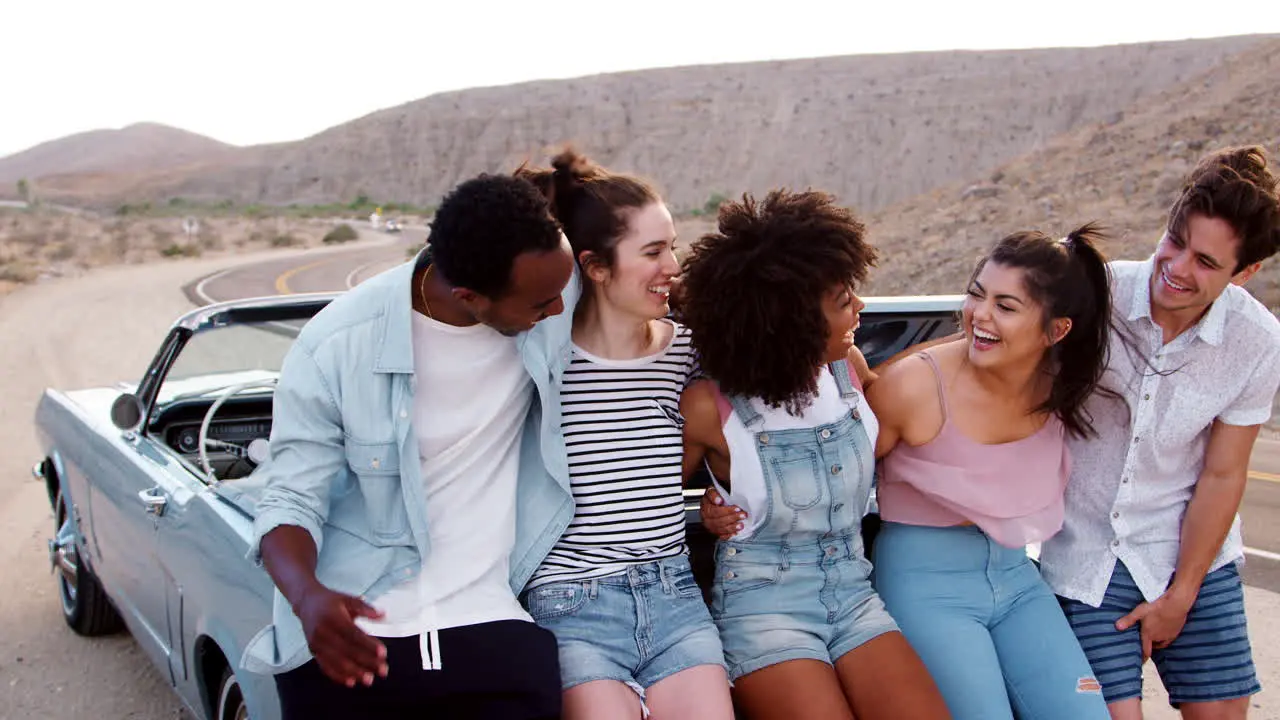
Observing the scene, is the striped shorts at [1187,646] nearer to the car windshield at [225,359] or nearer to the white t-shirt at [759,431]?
the white t-shirt at [759,431]

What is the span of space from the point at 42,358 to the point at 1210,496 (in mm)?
13364

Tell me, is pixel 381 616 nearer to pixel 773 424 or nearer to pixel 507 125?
pixel 773 424

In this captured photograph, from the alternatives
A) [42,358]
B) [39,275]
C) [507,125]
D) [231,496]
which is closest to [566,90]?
[507,125]

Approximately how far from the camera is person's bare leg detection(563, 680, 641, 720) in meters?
2.33

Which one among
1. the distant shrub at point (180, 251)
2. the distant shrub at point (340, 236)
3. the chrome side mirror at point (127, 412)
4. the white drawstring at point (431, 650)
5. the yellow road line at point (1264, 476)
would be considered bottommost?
the distant shrub at point (340, 236)

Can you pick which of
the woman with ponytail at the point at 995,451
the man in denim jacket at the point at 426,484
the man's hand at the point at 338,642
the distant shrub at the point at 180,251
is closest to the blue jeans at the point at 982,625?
the woman with ponytail at the point at 995,451

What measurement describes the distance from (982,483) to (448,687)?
1381 mm

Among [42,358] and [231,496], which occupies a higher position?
[231,496]

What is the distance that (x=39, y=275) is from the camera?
24594 mm

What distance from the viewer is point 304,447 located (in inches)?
90.7

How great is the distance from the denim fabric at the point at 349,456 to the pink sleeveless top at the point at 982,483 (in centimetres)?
123

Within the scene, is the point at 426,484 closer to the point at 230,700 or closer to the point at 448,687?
the point at 448,687

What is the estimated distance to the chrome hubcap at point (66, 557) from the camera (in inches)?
189

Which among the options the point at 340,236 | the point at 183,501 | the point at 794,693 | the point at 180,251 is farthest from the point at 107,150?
the point at 794,693
